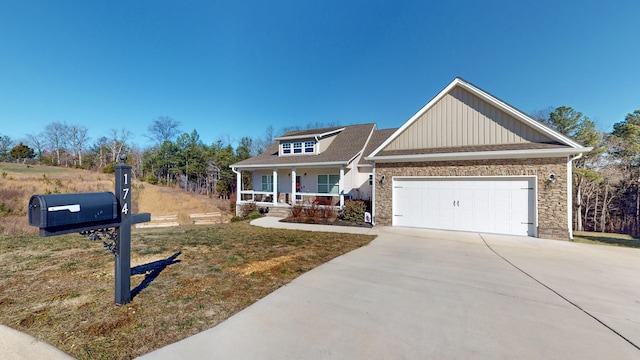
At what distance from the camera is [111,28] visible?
50.3 ft

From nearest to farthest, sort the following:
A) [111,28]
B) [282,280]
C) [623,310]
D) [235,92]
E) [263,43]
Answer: [623,310]
[282,280]
[111,28]
[263,43]
[235,92]

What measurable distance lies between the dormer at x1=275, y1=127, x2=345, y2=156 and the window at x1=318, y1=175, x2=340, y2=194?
6.71 feet

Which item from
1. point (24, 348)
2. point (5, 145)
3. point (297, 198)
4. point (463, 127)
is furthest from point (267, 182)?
point (5, 145)

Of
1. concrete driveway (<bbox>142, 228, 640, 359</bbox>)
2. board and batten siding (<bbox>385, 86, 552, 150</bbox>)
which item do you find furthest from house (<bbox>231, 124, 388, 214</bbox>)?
concrete driveway (<bbox>142, 228, 640, 359</bbox>)

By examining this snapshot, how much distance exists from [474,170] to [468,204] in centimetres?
142

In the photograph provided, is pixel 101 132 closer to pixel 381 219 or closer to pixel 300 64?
pixel 300 64

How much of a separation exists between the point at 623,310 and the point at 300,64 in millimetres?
25143

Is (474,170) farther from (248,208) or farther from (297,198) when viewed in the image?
(248,208)

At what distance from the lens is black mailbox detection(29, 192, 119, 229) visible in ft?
9.36

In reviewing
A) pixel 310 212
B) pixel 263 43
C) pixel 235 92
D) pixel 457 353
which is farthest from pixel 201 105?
pixel 457 353

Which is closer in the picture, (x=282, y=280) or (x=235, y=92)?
(x=282, y=280)

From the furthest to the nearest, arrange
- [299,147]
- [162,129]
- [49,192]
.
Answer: [162,129] < [299,147] < [49,192]

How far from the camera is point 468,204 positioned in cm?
1002

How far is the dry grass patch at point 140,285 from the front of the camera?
3.00m
